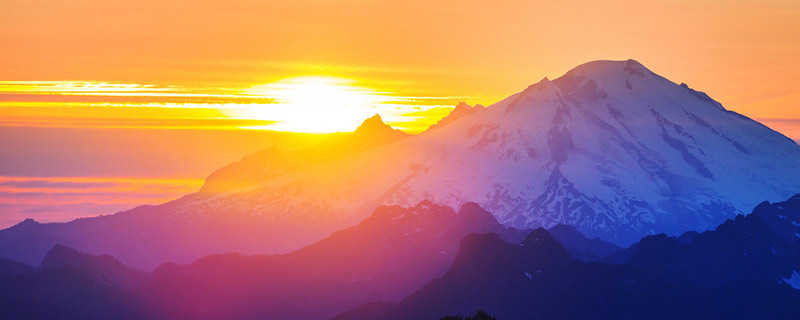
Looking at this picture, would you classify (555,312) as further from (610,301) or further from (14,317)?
(14,317)

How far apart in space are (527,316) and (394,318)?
22149mm

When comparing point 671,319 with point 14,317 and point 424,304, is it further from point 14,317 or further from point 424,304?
point 14,317

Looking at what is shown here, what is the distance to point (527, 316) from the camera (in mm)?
194750

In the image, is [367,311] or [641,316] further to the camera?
[641,316]

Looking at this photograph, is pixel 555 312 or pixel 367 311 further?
pixel 555 312

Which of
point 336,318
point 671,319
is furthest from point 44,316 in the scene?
point 671,319

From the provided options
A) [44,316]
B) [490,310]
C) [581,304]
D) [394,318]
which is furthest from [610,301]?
[44,316]

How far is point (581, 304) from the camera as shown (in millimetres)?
199000

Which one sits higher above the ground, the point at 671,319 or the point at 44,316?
the point at 44,316

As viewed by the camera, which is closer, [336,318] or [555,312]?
[336,318]

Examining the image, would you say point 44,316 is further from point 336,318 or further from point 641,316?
point 641,316

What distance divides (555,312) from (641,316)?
11.8 meters

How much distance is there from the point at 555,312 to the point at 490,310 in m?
8.74

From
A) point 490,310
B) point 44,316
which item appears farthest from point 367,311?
point 44,316
